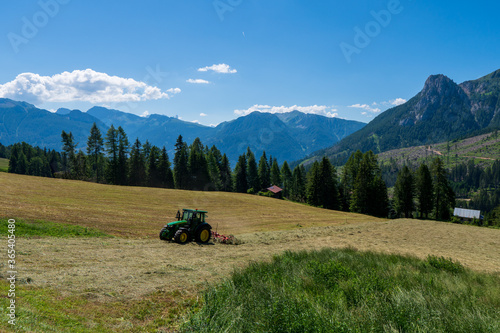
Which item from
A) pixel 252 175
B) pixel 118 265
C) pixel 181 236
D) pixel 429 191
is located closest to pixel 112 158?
pixel 252 175

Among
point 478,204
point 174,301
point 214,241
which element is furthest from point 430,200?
point 478,204

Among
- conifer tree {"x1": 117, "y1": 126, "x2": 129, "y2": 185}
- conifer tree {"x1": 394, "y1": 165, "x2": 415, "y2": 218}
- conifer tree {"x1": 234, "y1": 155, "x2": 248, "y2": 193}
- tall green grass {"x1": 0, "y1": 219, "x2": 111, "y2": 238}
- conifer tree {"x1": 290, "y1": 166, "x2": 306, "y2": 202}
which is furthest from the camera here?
conifer tree {"x1": 290, "y1": 166, "x2": 306, "y2": 202}

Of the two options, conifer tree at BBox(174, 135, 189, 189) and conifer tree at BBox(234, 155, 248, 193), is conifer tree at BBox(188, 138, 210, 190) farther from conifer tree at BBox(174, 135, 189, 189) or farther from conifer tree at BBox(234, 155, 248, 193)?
conifer tree at BBox(234, 155, 248, 193)

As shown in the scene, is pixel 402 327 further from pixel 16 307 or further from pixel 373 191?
pixel 373 191

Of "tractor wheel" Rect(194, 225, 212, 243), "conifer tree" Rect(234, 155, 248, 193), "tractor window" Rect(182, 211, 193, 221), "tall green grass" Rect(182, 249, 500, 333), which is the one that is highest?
"conifer tree" Rect(234, 155, 248, 193)

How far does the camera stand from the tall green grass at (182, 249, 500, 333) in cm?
568

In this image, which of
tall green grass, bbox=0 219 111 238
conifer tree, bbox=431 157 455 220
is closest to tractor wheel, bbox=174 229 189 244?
tall green grass, bbox=0 219 111 238

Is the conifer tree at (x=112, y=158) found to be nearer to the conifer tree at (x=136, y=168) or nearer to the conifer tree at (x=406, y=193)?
the conifer tree at (x=136, y=168)

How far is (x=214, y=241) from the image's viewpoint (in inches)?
802

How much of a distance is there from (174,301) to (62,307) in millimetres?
2972

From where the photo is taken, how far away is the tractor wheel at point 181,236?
18.0 meters

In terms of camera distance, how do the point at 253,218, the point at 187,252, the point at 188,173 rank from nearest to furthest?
1. the point at 187,252
2. the point at 253,218
3. the point at 188,173

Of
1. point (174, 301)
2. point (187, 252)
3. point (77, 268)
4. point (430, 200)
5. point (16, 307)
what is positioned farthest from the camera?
point (430, 200)

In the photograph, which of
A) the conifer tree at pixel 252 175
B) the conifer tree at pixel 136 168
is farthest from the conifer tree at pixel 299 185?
the conifer tree at pixel 136 168
